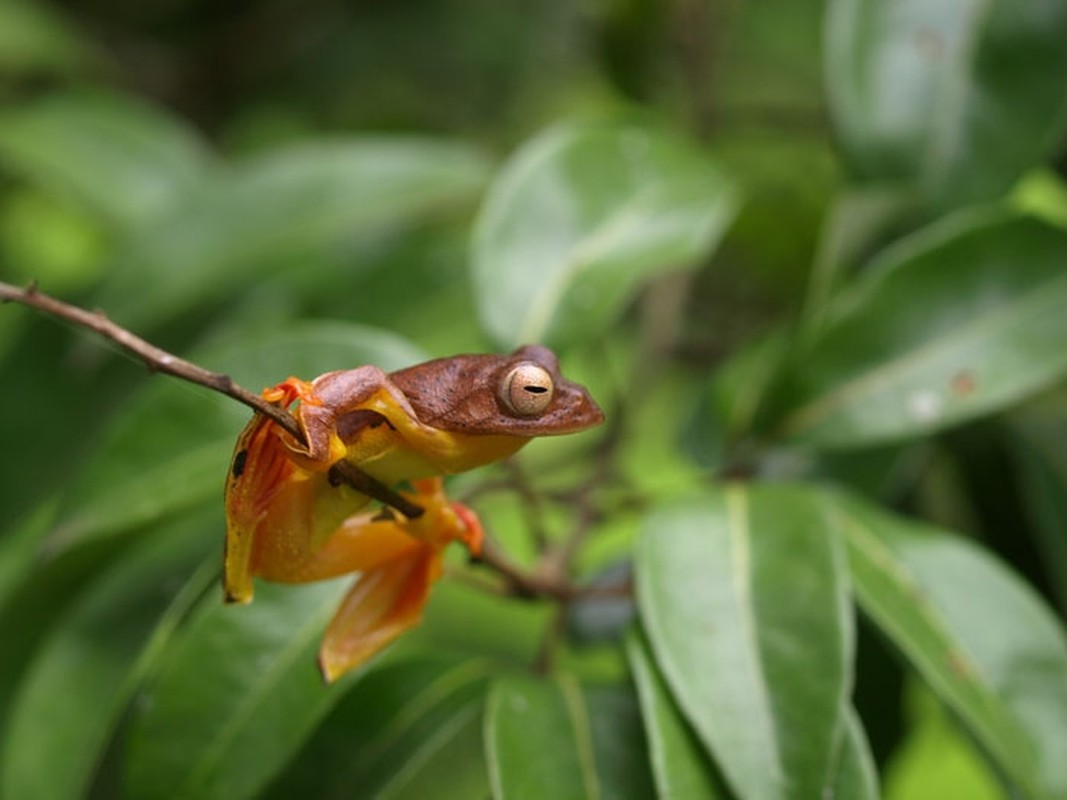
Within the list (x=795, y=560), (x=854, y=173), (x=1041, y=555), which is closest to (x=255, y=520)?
(x=795, y=560)

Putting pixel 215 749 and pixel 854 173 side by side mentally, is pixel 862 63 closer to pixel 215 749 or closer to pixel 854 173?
pixel 854 173

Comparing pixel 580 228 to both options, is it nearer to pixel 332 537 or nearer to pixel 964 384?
pixel 964 384

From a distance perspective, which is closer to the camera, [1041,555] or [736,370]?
[736,370]

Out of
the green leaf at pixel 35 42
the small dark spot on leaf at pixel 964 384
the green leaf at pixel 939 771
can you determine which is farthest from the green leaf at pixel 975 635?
the green leaf at pixel 35 42

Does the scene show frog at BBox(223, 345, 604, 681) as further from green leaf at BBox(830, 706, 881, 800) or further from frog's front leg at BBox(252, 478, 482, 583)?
green leaf at BBox(830, 706, 881, 800)

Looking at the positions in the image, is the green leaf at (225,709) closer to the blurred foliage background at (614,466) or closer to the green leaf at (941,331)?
the blurred foliage background at (614,466)

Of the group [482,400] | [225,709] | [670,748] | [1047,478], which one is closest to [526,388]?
[482,400]
